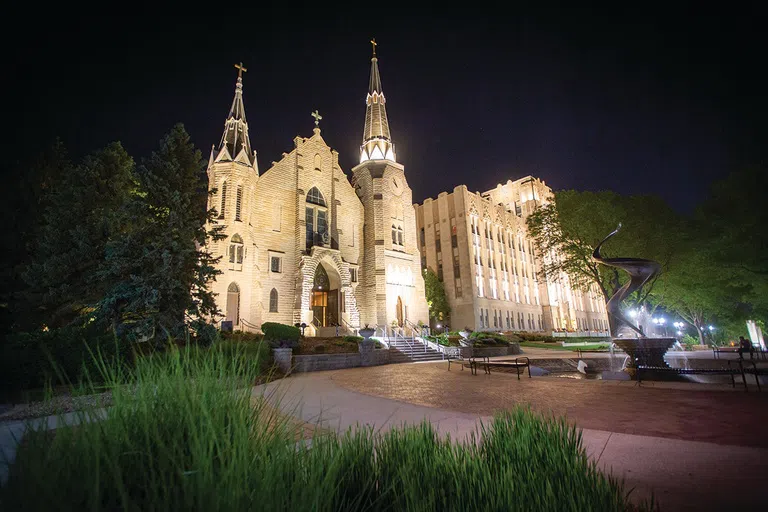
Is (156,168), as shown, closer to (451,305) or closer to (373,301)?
(373,301)

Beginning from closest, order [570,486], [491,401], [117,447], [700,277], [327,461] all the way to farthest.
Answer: [117,447], [570,486], [327,461], [491,401], [700,277]

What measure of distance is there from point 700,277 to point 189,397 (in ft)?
113

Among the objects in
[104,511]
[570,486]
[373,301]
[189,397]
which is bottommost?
[570,486]

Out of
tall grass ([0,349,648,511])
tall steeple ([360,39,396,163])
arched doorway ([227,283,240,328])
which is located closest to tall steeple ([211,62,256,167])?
arched doorway ([227,283,240,328])

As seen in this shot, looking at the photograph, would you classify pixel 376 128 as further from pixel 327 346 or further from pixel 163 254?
pixel 163 254

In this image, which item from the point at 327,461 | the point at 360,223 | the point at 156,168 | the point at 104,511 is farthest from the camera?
the point at 360,223

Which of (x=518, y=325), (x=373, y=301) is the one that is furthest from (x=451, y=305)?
(x=373, y=301)

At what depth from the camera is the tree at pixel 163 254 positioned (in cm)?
1423

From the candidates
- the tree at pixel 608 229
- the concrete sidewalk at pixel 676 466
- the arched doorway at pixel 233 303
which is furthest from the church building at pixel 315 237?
the concrete sidewalk at pixel 676 466

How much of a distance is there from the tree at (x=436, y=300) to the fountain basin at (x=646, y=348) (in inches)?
1436

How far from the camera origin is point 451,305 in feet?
170

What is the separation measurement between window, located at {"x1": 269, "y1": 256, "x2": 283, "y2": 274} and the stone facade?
93.5ft

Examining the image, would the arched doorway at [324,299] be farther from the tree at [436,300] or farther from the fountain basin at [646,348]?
the fountain basin at [646,348]

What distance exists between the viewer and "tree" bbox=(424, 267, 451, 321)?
51438 millimetres
